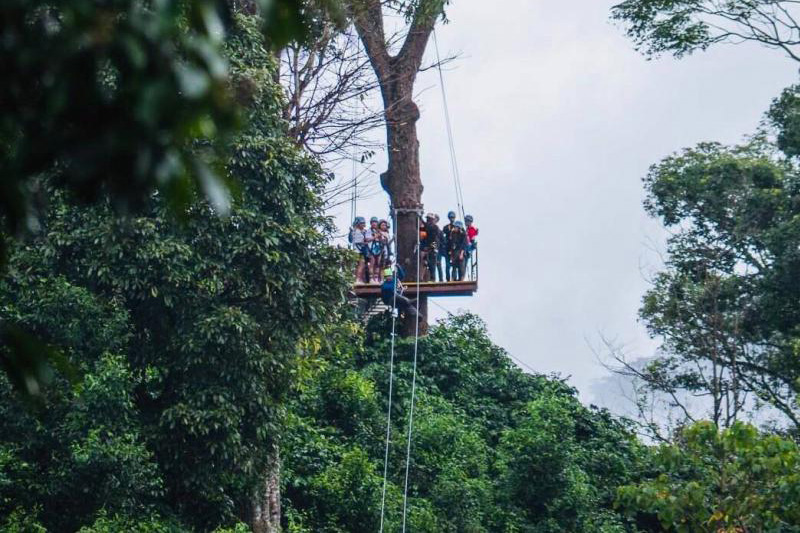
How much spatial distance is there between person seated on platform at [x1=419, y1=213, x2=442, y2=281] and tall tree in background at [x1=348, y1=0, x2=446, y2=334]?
0.21 metres

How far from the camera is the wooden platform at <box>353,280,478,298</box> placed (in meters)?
22.2

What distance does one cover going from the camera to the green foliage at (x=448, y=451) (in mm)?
16375

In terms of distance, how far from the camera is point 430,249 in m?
22.8

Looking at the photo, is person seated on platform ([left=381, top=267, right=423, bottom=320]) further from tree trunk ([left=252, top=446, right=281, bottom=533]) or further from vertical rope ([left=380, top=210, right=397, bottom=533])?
tree trunk ([left=252, top=446, right=281, bottom=533])

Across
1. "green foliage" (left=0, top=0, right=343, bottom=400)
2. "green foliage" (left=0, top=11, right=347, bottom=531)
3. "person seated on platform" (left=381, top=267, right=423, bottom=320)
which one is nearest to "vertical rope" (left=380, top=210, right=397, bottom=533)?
"person seated on platform" (left=381, top=267, right=423, bottom=320)

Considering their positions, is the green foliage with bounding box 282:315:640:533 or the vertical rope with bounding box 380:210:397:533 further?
the green foliage with bounding box 282:315:640:533

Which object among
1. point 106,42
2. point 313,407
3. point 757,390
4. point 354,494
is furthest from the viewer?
point 757,390

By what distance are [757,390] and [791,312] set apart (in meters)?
1.32

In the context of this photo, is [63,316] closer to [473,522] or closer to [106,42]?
[473,522]

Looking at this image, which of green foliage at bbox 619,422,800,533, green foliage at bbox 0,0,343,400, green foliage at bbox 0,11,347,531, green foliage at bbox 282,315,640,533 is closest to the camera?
green foliage at bbox 0,0,343,400

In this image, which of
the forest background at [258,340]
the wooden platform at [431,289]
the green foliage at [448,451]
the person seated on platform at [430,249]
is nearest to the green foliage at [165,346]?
the forest background at [258,340]

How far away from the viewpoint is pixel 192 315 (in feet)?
42.0

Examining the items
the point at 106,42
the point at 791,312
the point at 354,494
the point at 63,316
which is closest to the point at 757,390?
the point at 791,312

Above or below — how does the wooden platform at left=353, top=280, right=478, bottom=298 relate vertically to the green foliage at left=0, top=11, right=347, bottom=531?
above
